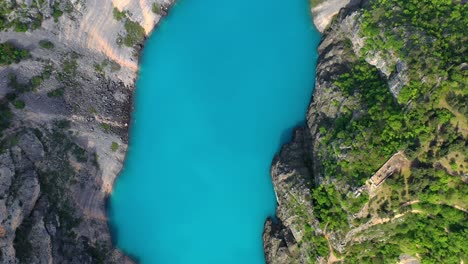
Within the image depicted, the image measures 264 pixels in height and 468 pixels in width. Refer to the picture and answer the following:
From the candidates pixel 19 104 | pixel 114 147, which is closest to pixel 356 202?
pixel 114 147

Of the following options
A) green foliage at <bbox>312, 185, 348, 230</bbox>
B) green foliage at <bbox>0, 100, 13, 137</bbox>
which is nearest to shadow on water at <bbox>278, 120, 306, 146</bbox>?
green foliage at <bbox>312, 185, 348, 230</bbox>

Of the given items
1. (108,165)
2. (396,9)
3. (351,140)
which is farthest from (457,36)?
(108,165)

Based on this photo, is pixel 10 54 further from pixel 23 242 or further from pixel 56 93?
pixel 23 242

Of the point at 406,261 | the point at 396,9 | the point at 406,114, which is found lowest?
the point at 406,261

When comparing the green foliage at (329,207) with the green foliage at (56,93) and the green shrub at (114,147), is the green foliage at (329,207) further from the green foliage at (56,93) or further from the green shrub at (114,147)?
the green foliage at (56,93)

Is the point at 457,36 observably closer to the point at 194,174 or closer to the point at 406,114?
the point at 406,114

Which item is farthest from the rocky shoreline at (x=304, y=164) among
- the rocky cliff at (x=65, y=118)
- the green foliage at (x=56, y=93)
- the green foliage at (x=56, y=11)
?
the green foliage at (x=56, y=11)
